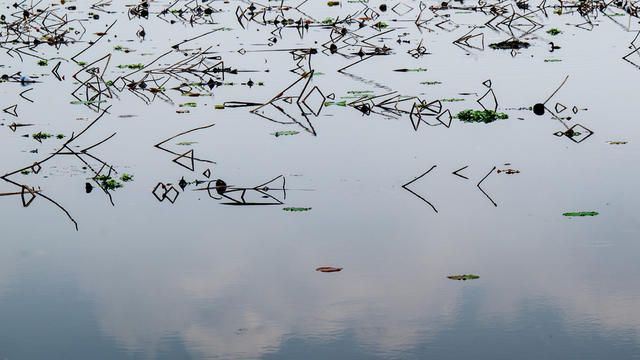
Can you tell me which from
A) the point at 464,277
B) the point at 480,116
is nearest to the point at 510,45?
the point at 480,116

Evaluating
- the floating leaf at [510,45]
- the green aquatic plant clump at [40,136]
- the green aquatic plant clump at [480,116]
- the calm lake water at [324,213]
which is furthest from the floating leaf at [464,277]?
the floating leaf at [510,45]

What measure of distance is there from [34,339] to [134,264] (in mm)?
645

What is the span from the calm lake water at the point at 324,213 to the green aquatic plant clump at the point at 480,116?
0.11m

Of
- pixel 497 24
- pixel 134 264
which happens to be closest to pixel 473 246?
pixel 134 264

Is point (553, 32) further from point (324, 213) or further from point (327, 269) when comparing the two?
point (327, 269)

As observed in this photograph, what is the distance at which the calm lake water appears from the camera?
9.18 feet

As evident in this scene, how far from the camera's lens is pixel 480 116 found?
225 inches

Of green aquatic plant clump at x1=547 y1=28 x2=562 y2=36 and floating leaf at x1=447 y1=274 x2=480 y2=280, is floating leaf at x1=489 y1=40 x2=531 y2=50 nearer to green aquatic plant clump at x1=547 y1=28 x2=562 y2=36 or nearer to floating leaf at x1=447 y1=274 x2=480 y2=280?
green aquatic plant clump at x1=547 y1=28 x2=562 y2=36

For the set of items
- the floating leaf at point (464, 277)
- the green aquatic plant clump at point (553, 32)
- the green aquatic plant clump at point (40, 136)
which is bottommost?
the green aquatic plant clump at point (553, 32)

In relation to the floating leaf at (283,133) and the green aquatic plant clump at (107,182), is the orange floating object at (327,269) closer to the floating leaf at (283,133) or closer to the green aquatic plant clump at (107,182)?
the green aquatic plant clump at (107,182)

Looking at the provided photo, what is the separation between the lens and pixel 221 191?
4293 millimetres

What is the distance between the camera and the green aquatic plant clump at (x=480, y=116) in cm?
568

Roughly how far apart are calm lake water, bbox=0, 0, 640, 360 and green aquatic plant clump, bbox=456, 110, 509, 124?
105mm

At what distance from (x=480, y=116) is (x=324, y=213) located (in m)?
2.18
